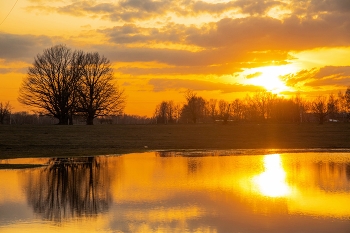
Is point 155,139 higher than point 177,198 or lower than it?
higher

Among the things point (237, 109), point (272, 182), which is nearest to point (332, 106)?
point (237, 109)

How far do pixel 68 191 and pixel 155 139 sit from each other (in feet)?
121

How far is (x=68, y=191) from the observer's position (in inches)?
837

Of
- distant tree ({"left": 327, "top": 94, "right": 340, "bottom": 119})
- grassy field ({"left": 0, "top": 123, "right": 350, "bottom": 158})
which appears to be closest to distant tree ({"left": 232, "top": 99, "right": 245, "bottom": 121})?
distant tree ({"left": 327, "top": 94, "right": 340, "bottom": 119})

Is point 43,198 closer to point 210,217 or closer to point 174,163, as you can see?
point 210,217

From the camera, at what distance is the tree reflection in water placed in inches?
654

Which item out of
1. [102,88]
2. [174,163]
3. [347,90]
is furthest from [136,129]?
[347,90]

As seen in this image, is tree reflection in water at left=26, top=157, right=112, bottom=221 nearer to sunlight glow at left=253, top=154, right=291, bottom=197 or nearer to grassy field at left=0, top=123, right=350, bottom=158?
sunlight glow at left=253, top=154, right=291, bottom=197

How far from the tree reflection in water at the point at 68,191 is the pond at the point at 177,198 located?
4cm

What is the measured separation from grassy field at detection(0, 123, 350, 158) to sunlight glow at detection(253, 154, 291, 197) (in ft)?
65.1

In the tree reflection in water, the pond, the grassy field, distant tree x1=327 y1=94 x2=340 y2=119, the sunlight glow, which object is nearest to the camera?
the pond

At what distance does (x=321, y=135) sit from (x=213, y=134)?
586 inches

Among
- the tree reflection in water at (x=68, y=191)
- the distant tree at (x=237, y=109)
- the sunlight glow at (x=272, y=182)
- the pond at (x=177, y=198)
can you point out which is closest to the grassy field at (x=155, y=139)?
the tree reflection in water at (x=68, y=191)

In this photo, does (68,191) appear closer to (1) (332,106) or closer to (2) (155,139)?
(2) (155,139)
